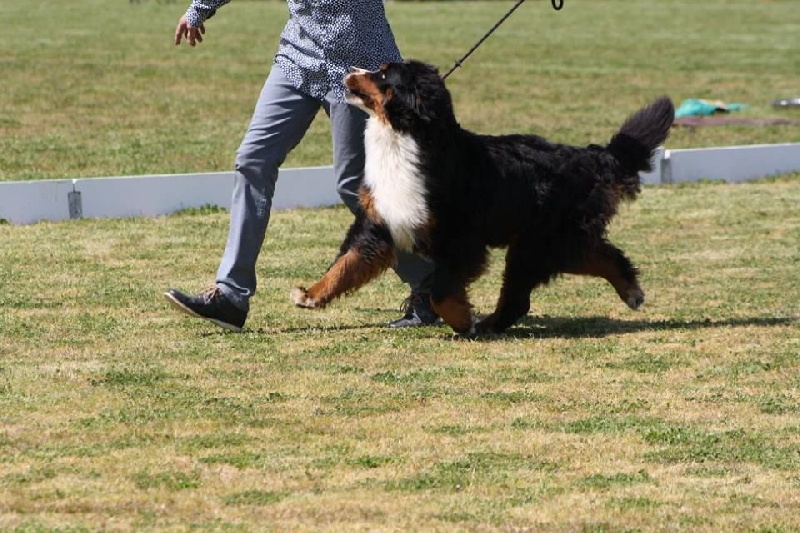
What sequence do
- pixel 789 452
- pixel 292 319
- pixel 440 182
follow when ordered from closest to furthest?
pixel 789 452, pixel 440 182, pixel 292 319

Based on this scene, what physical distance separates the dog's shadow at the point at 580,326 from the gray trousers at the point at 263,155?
1.15 ft

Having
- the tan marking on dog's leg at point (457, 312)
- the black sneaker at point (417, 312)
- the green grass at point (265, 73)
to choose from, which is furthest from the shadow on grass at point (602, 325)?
the green grass at point (265, 73)

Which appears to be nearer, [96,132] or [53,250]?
[53,250]

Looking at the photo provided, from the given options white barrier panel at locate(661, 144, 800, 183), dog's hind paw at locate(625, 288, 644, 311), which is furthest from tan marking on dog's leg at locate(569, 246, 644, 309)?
white barrier panel at locate(661, 144, 800, 183)

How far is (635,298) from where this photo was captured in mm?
8734

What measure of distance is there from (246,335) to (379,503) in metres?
2.97

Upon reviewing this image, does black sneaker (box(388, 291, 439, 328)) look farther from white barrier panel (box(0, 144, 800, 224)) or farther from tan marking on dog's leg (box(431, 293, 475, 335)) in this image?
white barrier panel (box(0, 144, 800, 224))

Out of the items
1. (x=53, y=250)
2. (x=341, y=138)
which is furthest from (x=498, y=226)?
(x=53, y=250)

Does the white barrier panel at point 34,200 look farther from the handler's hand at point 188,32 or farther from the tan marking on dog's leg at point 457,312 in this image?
the tan marking on dog's leg at point 457,312

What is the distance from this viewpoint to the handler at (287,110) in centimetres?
805

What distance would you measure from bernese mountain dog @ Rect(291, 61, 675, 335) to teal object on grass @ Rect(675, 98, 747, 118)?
1109cm

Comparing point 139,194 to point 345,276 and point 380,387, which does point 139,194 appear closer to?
point 345,276

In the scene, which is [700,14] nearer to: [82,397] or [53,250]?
[53,250]

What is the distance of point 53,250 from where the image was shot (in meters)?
10.6
